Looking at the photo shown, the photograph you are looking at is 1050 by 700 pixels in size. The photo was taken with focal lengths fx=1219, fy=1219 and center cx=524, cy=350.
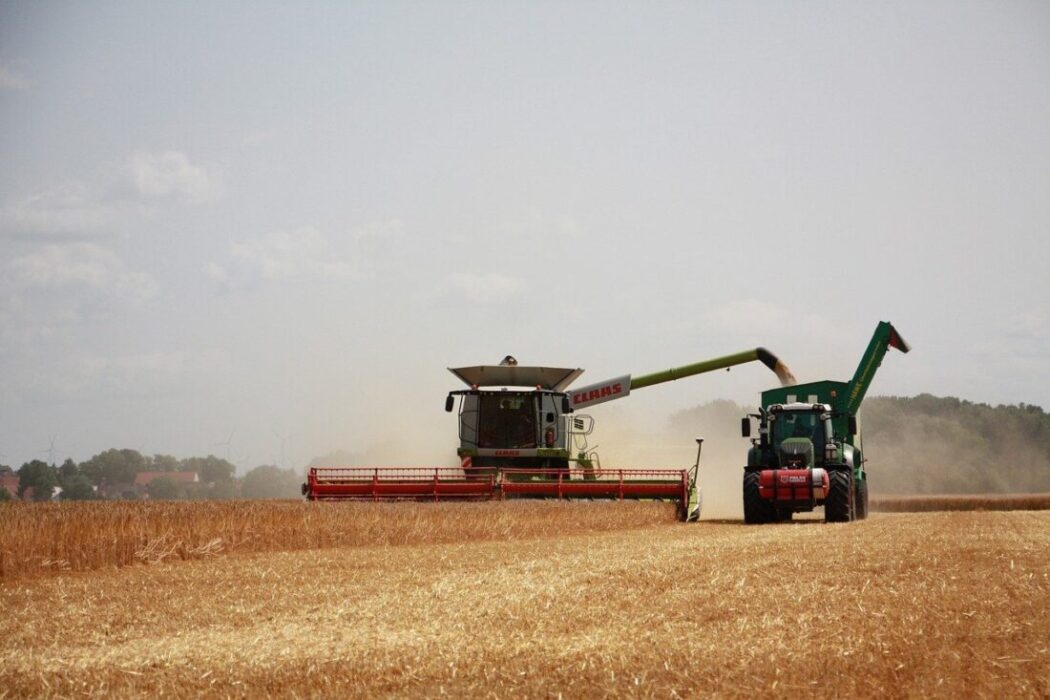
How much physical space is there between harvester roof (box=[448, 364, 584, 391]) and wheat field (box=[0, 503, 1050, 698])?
988 cm

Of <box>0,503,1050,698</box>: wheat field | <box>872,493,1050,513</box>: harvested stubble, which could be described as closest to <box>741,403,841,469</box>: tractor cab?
<box>0,503,1050,698</box>: wheat field

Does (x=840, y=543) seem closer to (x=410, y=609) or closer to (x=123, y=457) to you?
(x=410, y=609)

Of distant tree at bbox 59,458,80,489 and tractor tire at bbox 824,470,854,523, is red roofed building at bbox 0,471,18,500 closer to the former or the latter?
distant tree at bbox 59,458,80,489

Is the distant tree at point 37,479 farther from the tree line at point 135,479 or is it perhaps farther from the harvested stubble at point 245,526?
the harvested stubble at point 245,526

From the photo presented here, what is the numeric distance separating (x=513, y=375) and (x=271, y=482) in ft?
250

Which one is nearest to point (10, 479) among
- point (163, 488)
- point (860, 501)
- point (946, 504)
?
point (163, 488)

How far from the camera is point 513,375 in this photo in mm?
25766

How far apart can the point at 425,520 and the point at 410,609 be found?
9.28m

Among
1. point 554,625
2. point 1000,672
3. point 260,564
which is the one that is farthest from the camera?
point 260,564

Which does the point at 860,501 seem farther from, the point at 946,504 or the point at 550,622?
the point at 550,622

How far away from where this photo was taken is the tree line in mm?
82688

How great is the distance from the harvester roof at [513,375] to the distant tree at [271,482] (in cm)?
6691

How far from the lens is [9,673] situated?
7.81m

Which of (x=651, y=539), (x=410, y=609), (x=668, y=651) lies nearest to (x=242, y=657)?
(x=410, y=609)
